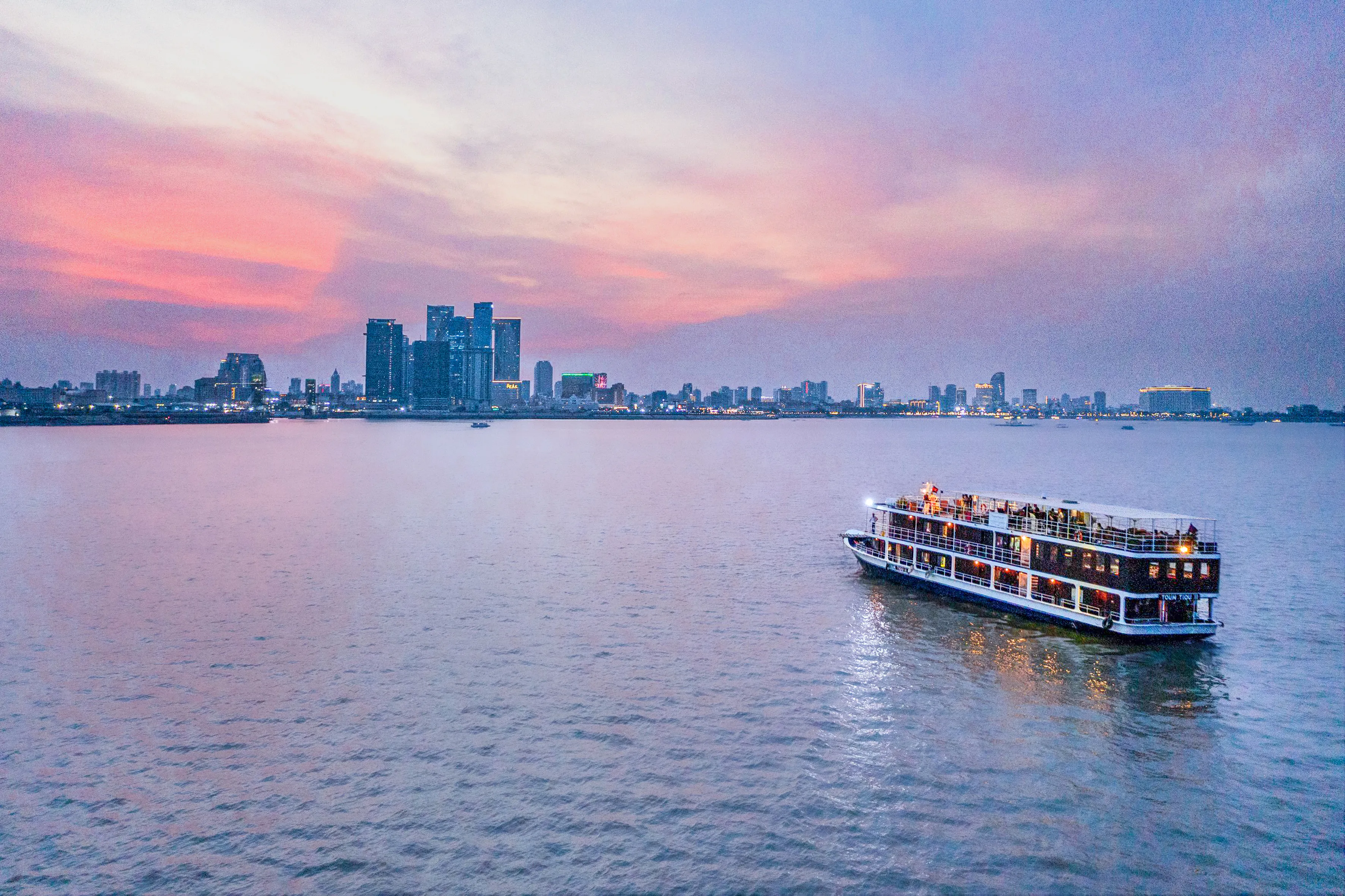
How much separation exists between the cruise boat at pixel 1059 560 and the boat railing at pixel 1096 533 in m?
0.07

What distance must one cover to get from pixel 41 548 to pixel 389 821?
63.5 meters

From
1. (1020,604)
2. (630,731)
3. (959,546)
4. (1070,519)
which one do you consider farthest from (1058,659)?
(630,731)

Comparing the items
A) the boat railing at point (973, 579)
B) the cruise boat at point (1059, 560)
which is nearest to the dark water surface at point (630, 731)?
the cruise boat at point (1059, 560)

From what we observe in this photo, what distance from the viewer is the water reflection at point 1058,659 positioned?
35.8 m

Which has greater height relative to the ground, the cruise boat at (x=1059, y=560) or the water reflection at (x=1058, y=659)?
the cruise boat at (x=1059, y=560)

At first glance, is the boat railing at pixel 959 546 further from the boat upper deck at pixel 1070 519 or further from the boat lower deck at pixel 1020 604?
the boat lower deck at pixel 1020 604

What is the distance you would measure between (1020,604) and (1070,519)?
6.25 metres

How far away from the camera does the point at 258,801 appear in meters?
25.8

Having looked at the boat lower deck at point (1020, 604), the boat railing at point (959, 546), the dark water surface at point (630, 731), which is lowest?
the dark water surface at point (630, 731)

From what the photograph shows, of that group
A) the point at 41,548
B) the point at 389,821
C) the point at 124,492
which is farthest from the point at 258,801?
the point at 124,492

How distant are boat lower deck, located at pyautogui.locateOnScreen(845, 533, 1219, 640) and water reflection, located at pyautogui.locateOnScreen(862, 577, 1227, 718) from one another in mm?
600

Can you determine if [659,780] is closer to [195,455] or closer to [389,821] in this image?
[389,821]

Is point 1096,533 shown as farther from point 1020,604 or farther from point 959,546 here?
point 959,546

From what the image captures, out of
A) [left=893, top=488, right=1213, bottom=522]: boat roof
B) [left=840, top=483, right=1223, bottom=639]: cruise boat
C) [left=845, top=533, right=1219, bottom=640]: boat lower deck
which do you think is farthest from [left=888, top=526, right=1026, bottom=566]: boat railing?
[left=893, top=488, right=1213, bottom=522]: boat roof
